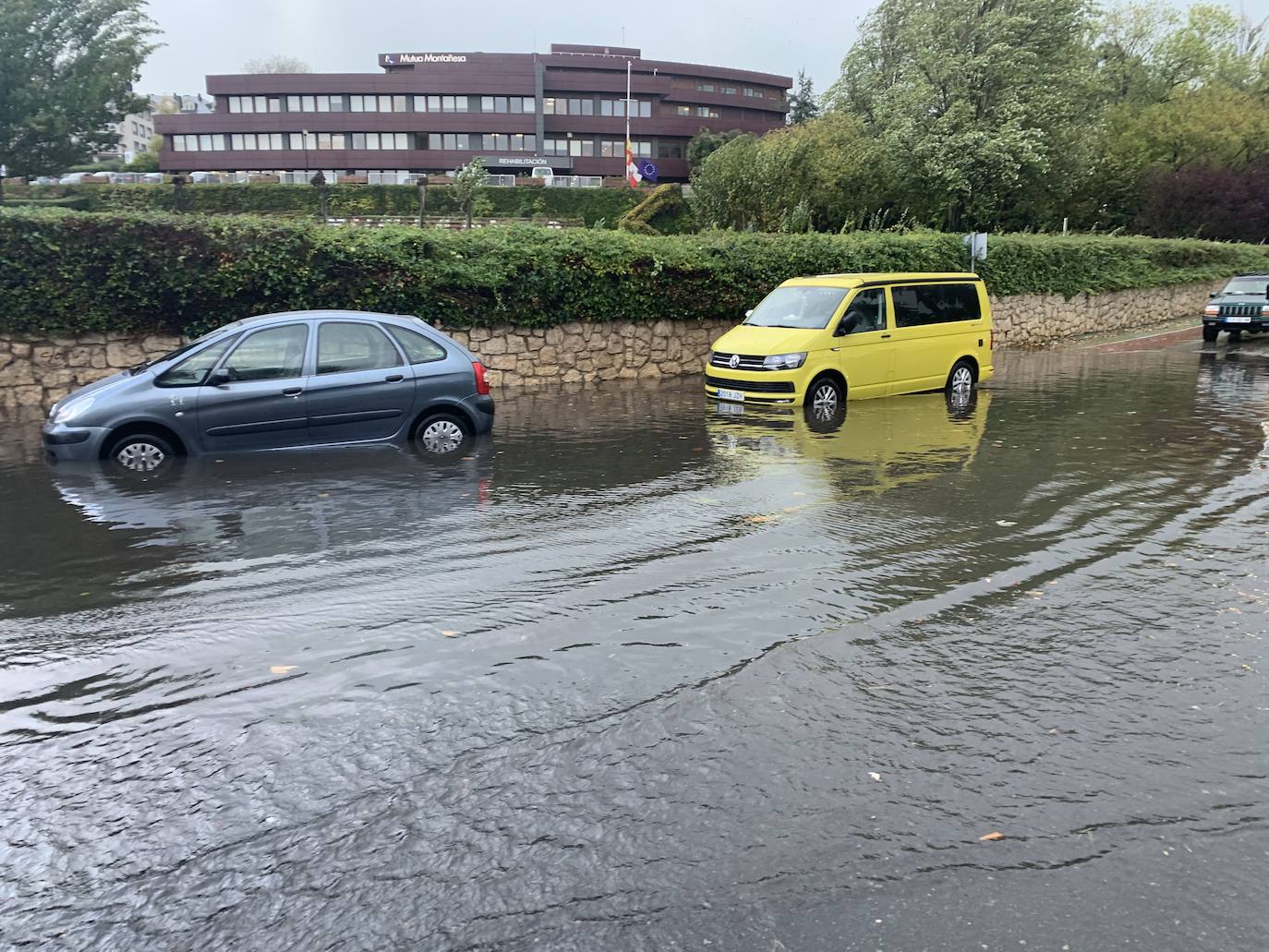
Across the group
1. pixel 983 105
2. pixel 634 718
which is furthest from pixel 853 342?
pixel 983 105

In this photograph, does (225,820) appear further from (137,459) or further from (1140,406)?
(1140,406)

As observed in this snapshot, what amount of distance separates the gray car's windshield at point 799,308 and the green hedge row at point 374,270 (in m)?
2.93

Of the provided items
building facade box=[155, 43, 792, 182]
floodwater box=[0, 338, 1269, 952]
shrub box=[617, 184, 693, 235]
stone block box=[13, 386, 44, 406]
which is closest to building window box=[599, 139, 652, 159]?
building facade box=[155, 43, 792, 182]

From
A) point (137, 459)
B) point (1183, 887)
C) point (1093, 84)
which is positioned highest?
point (1093, 84)

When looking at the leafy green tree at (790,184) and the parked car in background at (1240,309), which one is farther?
the parked car in background at (1240,309)

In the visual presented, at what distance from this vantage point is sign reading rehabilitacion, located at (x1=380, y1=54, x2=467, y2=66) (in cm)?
10431

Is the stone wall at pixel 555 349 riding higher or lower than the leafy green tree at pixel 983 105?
lower

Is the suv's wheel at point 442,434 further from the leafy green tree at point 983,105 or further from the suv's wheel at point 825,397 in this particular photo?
the leafy green tree at point 983,105

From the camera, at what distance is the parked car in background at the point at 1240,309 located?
986 inches

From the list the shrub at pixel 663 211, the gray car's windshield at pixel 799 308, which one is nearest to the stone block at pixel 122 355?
the gray car's windshield at pixel 799 308

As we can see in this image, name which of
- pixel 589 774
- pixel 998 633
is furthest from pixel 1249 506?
pixel 589 774

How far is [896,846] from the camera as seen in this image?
3.51 meters

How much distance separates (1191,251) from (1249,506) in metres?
28.3

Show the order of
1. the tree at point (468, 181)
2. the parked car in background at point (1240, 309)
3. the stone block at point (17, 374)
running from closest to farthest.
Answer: the stone block at point (17, 374)
the parked car in background at point (1240, 309)
the tree at point (468, 181)
